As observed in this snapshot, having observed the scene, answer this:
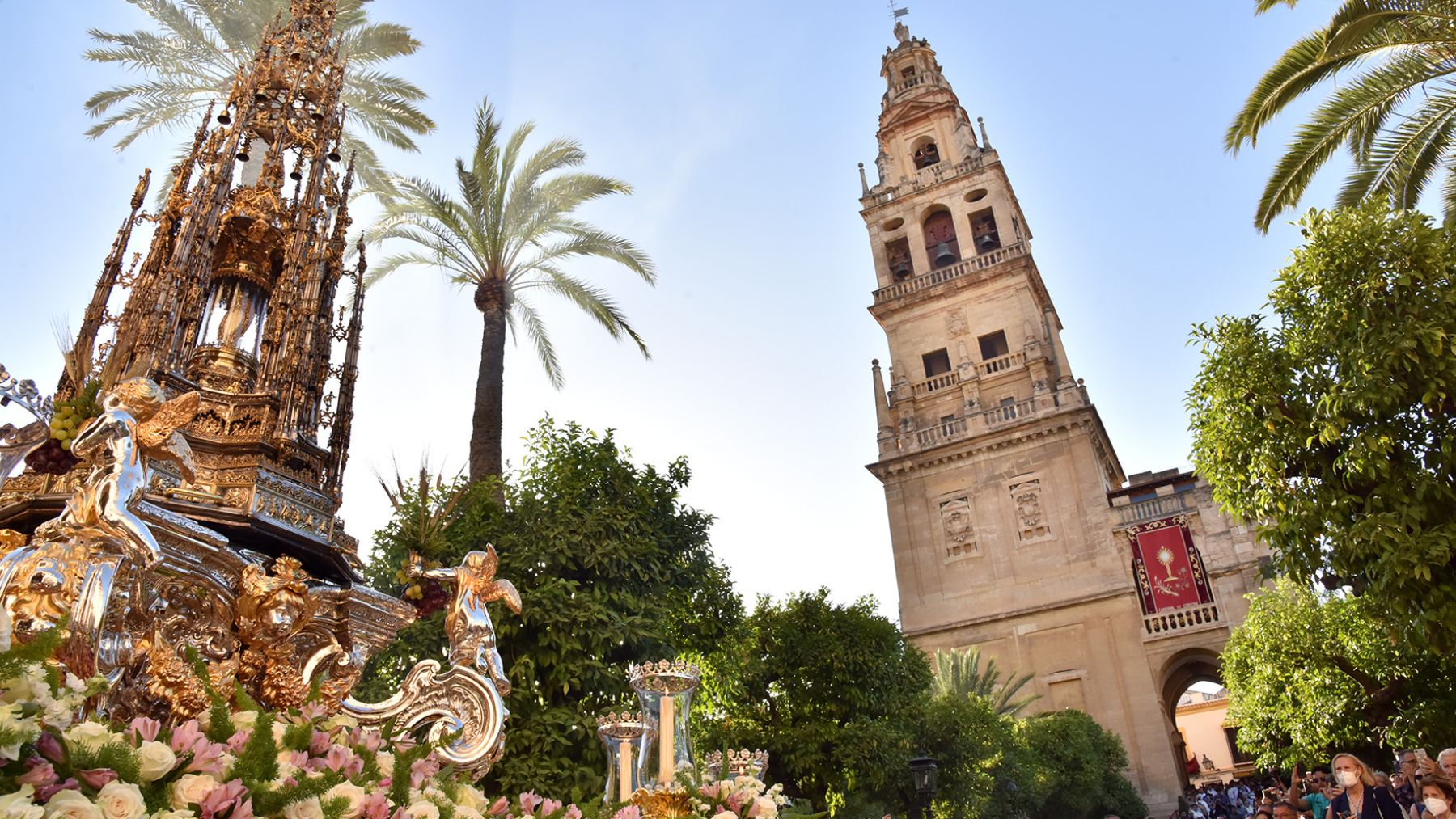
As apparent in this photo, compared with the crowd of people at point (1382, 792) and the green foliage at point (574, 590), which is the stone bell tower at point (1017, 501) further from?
the green foliage at point (574, 590)

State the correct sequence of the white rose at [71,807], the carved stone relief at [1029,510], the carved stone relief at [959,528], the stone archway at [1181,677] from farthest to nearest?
the carved stone relief at [959,528] < the carved stone relief at [1029,510] < the stone archway at [1181,677] < the white rose at [71,807]

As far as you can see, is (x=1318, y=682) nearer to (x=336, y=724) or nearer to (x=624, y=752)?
(x=624, y=752)

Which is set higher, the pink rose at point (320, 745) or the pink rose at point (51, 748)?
the pink rose at point (320, 745)

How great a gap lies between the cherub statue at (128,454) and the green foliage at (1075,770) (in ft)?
73.6

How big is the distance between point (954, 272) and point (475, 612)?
3187cm

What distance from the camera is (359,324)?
28.6 ft

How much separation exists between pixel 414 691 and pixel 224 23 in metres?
11.8

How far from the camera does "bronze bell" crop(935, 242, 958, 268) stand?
3578cm

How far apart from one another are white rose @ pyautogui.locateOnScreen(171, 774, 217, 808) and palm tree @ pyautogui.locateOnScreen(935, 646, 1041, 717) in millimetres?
25281

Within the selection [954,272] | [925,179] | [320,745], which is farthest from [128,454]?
[925,179]

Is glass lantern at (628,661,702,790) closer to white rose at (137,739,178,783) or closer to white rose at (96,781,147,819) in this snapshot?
white rose at (137,739,178,783)

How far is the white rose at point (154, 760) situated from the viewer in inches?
76.5

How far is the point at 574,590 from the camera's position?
417 inches

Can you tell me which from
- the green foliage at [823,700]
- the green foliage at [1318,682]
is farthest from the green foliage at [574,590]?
the green foliage at [1318,682]
